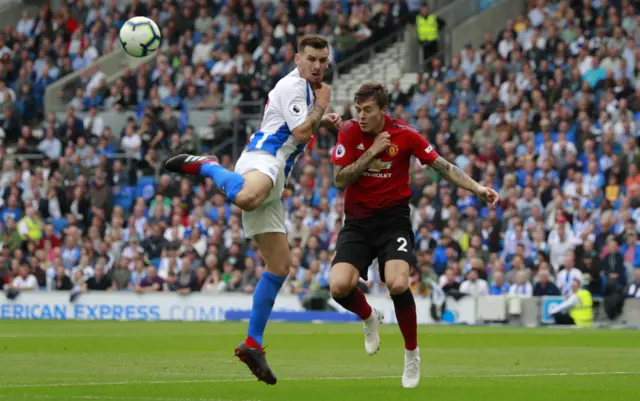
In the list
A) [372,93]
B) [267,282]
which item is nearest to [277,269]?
[267,282]

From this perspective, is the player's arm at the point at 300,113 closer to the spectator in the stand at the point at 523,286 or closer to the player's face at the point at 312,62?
the player's face at the point at 312,62

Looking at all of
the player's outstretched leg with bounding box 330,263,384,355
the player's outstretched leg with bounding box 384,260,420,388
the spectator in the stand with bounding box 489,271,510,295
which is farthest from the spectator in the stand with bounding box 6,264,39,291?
the player's outstretched leg with bounding box 384,260,420,388

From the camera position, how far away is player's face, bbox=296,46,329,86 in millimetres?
10203

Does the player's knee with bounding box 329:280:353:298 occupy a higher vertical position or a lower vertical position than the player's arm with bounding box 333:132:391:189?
lower

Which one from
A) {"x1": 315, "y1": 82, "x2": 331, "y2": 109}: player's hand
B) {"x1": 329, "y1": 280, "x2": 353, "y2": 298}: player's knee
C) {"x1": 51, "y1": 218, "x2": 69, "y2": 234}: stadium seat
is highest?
{"x1": 315, "y1": 82, "x2": 331, "y2": 109}: player's hand

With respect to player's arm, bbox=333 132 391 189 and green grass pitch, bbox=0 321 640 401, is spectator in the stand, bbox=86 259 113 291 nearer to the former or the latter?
green grass pitch, bbox=0 321 640 401

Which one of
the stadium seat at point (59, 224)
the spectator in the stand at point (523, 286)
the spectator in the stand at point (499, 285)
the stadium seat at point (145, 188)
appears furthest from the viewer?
the stadium seat at point (145, 188)

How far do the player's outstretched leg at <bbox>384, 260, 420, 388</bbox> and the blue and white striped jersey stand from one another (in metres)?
1.15

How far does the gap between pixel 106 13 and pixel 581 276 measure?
1834 centimetres

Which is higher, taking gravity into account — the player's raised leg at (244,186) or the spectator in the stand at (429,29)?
the spectator in the stand at (429,29)

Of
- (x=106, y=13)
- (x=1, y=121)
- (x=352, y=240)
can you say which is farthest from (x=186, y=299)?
(x=352, y=240)

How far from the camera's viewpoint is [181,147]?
30625 mm

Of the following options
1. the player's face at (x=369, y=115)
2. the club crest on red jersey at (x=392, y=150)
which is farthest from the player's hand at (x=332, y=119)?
the club crest on red jersey at (x=392, y=150)

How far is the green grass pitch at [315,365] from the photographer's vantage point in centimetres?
925
